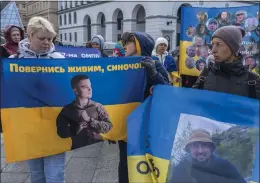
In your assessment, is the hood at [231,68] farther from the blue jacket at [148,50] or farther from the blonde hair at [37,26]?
the blonde hair at [37,26]

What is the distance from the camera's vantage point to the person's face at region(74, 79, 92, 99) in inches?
103

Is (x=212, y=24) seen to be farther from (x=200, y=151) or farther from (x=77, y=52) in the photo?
(x=200, y=151)

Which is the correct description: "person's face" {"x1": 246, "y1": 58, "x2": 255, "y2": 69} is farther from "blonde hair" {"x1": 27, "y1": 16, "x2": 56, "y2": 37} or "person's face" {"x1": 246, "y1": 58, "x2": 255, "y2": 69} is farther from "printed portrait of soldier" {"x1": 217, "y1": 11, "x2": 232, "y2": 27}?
"blonde hair" {"x1": 27, "y1": 16, "x2": 56, "y2": 37}

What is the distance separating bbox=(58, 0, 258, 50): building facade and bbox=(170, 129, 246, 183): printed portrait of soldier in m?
20.6

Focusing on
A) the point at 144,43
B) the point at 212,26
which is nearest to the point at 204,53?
the point at 212,26

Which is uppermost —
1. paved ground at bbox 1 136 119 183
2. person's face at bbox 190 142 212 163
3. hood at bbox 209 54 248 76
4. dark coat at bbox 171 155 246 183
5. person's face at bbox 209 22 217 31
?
person's face at bbox 209 22 217 31

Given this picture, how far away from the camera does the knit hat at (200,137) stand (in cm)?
206

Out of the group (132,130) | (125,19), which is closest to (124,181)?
(132,130)

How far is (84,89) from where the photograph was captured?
262 centimetres

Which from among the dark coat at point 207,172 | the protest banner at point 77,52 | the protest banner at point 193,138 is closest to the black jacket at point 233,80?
the protest banner at point 193,138

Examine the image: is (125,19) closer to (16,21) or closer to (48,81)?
(16,21)

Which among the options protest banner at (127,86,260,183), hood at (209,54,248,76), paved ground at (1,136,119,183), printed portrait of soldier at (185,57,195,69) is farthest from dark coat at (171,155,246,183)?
printed portrait of soldier at (185,57,195,69)

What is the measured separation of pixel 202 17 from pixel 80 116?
4.01 metres

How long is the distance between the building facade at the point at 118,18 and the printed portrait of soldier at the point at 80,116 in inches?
783
